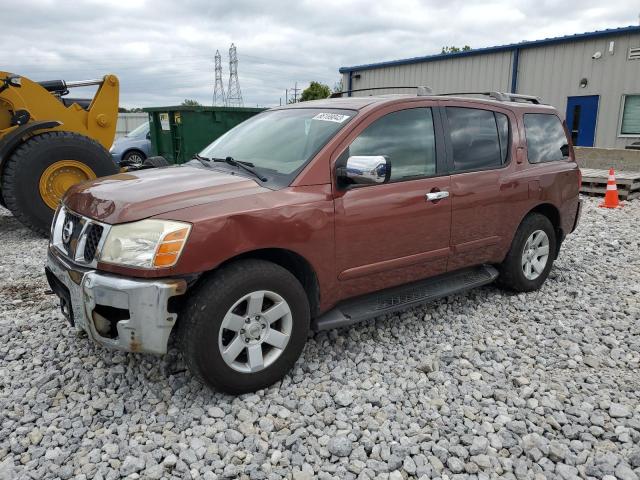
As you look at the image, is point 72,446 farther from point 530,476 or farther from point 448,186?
point 448,186

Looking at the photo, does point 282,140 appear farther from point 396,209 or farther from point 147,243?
point 147,243

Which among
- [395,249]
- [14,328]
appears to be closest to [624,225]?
[395,249]

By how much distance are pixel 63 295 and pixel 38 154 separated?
420cm

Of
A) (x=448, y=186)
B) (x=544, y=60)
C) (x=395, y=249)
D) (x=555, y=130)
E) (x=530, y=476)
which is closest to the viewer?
(x=530, y=476)

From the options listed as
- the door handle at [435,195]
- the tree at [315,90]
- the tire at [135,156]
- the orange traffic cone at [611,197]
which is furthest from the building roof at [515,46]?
the tree at [315,90]

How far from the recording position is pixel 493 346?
12.4 feet

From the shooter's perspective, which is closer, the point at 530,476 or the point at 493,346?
the point at 530,476

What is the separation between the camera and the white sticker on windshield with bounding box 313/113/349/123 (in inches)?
139

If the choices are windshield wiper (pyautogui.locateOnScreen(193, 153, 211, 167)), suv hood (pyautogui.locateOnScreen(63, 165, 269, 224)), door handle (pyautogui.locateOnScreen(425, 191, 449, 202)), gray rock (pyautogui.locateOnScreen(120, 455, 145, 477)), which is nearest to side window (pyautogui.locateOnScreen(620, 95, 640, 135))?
door handle (pyautogui.locateOnScreen(425, 191, 449, 202))

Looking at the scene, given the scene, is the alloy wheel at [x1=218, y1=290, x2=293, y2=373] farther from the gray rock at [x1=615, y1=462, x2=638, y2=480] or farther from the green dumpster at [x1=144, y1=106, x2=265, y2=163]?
the green dumpster at [x1=144, y1=106, x2=265, y2=163]

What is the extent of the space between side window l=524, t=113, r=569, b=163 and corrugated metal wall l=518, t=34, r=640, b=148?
11399 millimetres

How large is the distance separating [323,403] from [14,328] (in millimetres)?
2540

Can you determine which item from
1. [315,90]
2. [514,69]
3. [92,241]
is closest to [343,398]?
[92,241]

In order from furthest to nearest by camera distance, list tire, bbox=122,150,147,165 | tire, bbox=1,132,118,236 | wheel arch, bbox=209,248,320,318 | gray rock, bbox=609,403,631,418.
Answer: tire, bbox=122,150,147,165 < tire, bbox=1,132,118,236 < wheel arch, bbox=209,248,320,318 < gray rock, bbox=609,403,631,418
